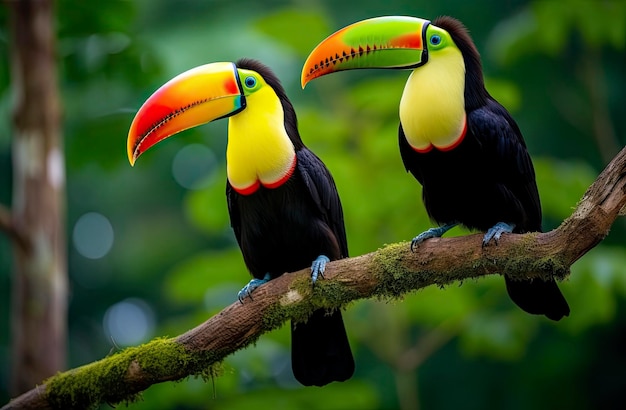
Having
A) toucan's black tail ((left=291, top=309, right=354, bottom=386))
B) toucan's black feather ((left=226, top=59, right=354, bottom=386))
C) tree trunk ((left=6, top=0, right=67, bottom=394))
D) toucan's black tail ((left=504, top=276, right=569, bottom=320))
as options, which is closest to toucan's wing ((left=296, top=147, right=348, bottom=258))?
toucan's black feather ((left=226, top=59, right=354, bottom=386))

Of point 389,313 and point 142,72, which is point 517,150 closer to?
point 389,313

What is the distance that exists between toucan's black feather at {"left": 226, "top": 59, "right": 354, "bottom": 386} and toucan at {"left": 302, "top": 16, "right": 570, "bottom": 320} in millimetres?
461

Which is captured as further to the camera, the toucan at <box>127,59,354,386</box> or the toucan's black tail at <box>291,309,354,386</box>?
the toucan's black tail at <box>291,309,354,386</box>

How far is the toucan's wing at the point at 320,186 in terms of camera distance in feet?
14.0

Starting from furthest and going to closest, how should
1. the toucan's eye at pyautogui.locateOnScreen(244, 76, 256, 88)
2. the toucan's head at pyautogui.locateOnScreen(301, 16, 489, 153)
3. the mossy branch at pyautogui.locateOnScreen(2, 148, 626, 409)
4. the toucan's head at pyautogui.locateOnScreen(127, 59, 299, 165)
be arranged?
the toucan's eye at pyautogui.locateOnScreen(244, 76, 256, 88), the toucan's head at pyautogui.locateOnScreen(127, 59, 299, 165), the toucan's head at pyautogui.locateOnScreen(301, 16, 489, 153), the mossy branch at pyautogui.locateOnScreen(2, 148, 626, 409)

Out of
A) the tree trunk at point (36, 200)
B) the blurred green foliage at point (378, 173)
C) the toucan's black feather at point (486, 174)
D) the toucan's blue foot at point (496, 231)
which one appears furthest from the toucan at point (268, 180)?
the tree trunk at point (36, 200)

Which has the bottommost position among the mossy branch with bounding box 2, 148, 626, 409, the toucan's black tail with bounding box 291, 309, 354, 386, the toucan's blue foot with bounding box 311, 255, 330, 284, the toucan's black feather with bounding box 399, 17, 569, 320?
the toucan's black tail with bounding box 291, 309, 354, 386

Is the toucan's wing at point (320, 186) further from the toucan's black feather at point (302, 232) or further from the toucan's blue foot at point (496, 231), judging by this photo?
the toucan's blue foot at point (496, 231)

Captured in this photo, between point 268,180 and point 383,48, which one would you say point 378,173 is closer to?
point 268,180

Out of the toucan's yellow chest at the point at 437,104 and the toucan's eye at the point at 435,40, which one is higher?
the toucan's eye at the point at 435,40

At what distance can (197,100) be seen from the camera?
4133mm

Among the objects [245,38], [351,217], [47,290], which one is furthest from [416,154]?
[245,38]

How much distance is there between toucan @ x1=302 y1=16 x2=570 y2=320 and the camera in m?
3.90

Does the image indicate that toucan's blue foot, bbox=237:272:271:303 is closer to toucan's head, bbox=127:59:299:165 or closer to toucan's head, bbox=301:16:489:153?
toucan's head, bbox=127:59:299:165
